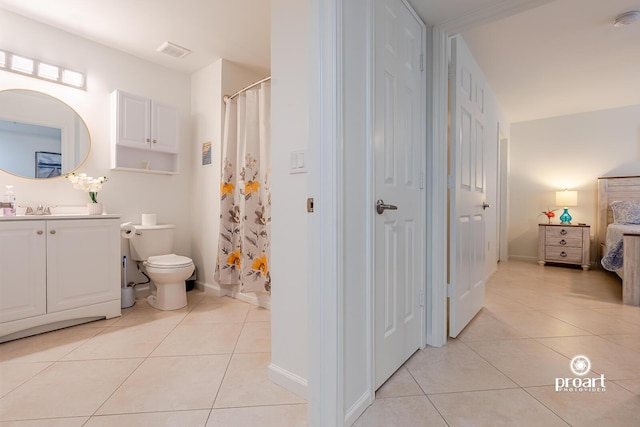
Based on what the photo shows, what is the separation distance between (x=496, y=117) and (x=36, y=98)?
16.1 feet

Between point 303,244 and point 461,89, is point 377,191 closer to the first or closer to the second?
point 303,244

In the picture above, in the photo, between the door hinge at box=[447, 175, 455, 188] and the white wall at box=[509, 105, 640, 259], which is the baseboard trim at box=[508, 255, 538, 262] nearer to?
the white wall at box=[509, 105, 640, 259]

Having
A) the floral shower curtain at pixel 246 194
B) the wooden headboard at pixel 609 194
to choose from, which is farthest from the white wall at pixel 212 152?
the wooden headboard at pixel 609 194

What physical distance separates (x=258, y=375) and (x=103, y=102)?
2762mm

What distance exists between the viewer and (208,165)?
3.13m

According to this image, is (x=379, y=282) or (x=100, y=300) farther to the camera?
(x=100, y=300)

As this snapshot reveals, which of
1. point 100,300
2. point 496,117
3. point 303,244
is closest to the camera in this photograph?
point 303,244

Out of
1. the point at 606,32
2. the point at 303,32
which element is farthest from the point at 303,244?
the point at 606,32

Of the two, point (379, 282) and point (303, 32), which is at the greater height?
point (303, 32)

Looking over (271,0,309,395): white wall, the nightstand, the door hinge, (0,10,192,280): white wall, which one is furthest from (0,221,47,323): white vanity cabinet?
the nightstand

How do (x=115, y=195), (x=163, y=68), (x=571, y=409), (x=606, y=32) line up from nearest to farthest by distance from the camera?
(x=571, y=409) → (x=606, y=32) → (x=115, y=195) → (x=163, y=68)

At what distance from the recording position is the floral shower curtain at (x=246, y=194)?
2.49 metres

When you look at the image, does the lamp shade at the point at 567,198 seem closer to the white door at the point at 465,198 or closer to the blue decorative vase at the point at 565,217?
the blue decorative vase at the point at 565,217

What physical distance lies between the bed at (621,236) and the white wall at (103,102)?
4.31 m
